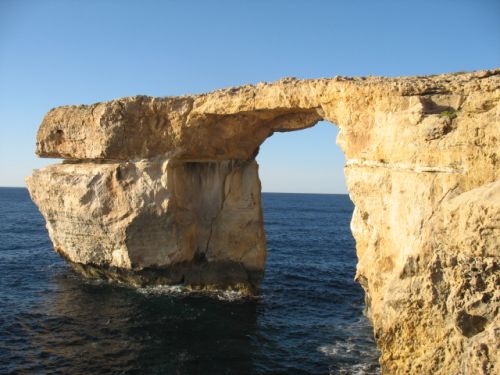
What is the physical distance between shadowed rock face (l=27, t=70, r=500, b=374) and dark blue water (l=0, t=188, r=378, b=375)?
178cm

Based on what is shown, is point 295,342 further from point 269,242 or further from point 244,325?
point 269,242

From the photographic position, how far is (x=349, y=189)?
13133 mm

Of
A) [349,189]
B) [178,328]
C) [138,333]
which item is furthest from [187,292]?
[349,189]

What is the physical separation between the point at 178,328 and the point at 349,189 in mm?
8114

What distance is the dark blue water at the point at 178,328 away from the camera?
43.0 ft

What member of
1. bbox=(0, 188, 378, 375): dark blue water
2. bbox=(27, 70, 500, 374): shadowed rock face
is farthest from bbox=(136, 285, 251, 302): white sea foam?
bbox=(27, 70, 500, 374): shadowed rock face

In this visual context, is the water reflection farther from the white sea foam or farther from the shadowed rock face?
the shadowed rock face

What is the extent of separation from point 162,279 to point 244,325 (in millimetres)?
5744

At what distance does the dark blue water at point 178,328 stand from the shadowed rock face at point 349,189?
70.2 inches

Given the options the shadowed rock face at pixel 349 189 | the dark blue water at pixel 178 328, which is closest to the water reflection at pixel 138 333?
the dark blue water at pixel 178 328

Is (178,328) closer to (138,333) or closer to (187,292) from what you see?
(138,333)

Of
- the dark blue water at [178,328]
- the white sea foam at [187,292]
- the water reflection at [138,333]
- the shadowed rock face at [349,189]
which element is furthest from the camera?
the white sea foam at [187,292]

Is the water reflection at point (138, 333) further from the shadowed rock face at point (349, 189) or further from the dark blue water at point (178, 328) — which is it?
the shadowed rock face at point (349, 189)

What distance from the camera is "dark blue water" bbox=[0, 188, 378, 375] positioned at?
13109mm
